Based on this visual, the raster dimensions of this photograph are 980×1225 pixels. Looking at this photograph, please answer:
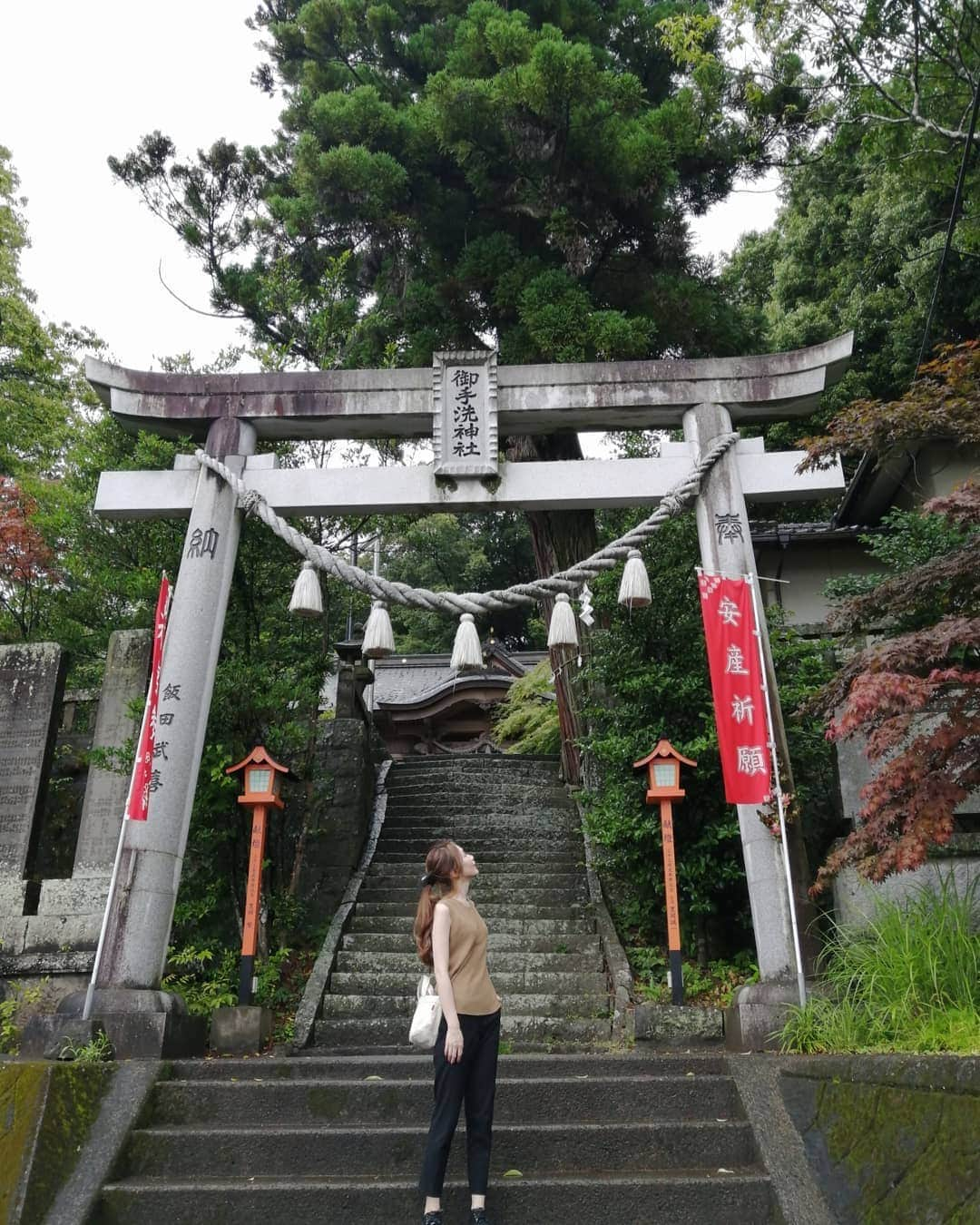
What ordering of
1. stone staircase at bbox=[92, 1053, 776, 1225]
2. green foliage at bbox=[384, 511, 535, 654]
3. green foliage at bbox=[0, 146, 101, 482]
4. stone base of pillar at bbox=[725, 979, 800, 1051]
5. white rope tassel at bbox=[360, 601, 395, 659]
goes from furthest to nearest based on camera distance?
green foliage at bbox=[384, 511, 535, 654] < green foliage at bbox=[0, 146, 101, 482] < white rope tassel at bbox=[360, 601, 395, 659] < stone base of pillar at bbox=[725, 979, 800, 1051] < stone staircase at bbox=[92, 1053, 776, 1225]

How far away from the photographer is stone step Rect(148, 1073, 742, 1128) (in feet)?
16.9

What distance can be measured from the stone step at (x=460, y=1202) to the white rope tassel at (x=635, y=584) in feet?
13.1

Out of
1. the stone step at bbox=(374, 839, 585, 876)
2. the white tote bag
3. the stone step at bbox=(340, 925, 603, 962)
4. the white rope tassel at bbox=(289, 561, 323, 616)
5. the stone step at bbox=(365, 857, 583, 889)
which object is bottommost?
the white tote bag

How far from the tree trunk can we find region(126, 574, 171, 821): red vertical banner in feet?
19.8

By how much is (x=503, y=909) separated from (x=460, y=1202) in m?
4.68

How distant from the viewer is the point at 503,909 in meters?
9.12

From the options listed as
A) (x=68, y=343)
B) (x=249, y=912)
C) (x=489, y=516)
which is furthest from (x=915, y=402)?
(x=489, y=516)

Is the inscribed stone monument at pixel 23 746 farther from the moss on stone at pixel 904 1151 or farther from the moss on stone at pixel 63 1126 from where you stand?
the moss on stone at pixel 904 1151

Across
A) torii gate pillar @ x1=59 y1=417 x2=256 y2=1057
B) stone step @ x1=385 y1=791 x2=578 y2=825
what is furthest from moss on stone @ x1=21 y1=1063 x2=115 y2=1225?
stone step @ x1=385 y1=791 x2=578 y2=825

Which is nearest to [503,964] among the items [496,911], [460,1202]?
[496,911]

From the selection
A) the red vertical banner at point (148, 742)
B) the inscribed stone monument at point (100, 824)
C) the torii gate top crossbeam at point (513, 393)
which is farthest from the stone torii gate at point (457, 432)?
the inscribed stone monument at point (100, 824)

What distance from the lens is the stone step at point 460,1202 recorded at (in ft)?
14.3

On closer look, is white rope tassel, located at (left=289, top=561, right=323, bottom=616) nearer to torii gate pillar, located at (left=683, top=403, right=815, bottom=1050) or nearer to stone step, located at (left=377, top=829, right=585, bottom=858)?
torii gate pillar, located at (left=683, top=403, right=815, bottom=1050)

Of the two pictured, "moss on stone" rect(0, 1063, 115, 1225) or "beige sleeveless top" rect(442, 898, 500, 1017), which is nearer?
"beige sleeveless top" rect(442, 898, 500, 1017)
